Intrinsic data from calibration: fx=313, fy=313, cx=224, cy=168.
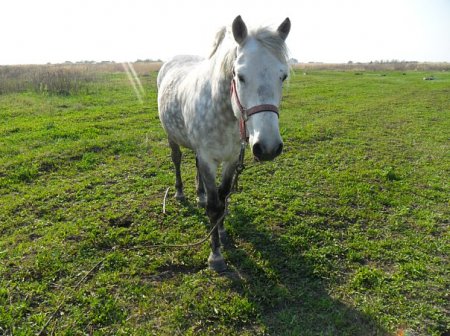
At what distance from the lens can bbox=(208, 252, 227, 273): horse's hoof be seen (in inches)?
141

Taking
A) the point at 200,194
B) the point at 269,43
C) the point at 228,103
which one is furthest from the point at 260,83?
the point at 200,194

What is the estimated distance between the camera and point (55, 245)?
3.99 meters

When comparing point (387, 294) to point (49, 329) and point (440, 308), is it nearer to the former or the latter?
point (440, 308)

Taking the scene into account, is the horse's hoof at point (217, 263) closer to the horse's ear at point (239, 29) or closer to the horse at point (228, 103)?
the horse at point (228, 103)

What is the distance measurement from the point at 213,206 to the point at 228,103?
1.26m

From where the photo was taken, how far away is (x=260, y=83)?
8.22 ft


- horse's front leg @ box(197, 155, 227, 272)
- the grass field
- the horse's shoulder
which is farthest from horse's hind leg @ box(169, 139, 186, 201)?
horse's front leg @ box(197, 155, 227, 272)

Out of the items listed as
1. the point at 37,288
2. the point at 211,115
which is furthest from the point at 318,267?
the point at 37,288

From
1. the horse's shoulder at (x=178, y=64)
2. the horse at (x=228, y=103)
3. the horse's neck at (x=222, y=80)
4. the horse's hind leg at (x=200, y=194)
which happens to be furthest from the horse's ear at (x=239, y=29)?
the horse's hind leg at (x=200, y=194)

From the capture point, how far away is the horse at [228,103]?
2.50m

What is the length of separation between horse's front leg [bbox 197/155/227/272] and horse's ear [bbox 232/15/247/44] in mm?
1392

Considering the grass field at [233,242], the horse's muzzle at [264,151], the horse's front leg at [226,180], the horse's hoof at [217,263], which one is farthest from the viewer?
the horse's front leg at [226,180]

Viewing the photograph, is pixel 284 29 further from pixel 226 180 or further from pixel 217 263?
pixel 217 263

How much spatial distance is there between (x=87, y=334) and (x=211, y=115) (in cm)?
236
